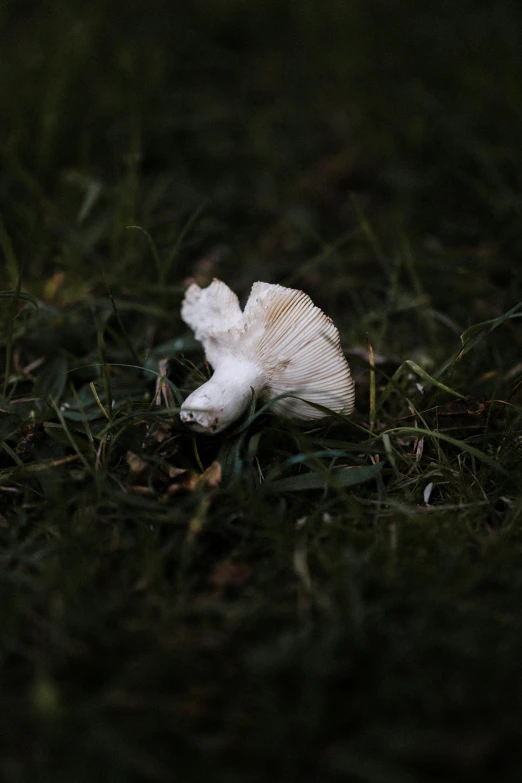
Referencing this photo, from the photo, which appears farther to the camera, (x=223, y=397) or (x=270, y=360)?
(x=270, y=360)

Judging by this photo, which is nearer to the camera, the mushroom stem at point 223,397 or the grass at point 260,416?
the grass at point 260,416

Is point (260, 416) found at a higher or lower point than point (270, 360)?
lower

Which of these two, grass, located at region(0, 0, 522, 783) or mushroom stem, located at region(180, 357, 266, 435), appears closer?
grass, located at region(0, 0, 522, 783)

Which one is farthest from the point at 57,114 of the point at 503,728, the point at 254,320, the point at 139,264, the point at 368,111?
the point at 503,728

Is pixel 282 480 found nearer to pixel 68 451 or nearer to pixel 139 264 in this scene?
pixel 68 451

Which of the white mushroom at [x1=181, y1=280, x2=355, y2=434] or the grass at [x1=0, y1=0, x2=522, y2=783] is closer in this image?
the grass at [x1=0, y1=0, x2=522, y2=783]
